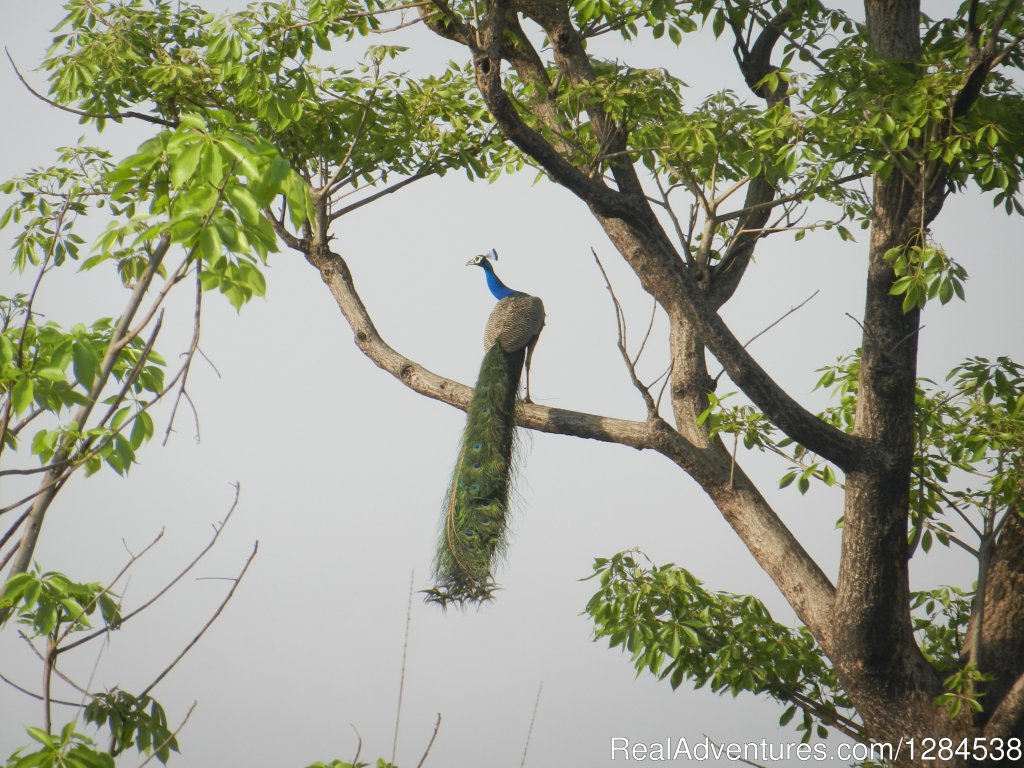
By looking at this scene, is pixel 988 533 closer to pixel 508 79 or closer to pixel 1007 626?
pixel 1007 626

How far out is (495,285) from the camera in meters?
4.65

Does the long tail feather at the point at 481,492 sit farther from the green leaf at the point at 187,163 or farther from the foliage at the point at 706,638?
the green leaf at the point at 187,163

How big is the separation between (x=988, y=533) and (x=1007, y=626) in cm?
31

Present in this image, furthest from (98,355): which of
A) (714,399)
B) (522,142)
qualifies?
(714,399)

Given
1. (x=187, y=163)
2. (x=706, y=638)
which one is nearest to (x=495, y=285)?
(x=706, y=638)

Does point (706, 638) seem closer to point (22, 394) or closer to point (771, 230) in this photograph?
point (771, 230)

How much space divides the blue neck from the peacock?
30 cm

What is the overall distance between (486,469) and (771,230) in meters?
1.37

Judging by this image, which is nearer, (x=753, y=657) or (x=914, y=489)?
(x=753, y=657)

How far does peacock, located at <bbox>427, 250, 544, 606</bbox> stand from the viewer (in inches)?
142

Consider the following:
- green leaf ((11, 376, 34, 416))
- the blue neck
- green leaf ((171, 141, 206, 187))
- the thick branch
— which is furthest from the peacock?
green leaf ((171, 141, 206, 187))

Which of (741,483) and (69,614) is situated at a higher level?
(741,483)

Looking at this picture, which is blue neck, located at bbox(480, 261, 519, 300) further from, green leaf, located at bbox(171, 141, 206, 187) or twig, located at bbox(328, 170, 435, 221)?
green leaf, located at bbox(171, 141, 206, 187)

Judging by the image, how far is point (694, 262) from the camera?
3.49 meters
